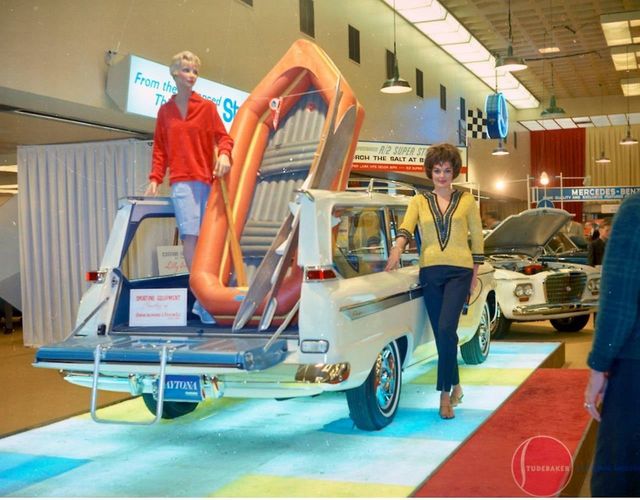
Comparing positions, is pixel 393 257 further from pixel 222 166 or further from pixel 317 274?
pixel 222 166

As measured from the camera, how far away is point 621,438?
1.71 metres

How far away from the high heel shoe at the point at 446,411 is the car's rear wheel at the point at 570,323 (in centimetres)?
479

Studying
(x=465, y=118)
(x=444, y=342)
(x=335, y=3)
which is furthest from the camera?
(x=465, y=118)

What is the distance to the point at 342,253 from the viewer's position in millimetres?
3566

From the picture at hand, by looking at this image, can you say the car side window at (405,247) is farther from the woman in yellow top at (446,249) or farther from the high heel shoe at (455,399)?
the high heel shoe at (455,399)

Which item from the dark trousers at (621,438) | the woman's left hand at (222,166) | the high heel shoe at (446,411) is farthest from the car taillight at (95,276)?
the dark trousers at (621,438)

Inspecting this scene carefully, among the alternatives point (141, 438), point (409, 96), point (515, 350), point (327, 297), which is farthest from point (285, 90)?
point (409, 96)

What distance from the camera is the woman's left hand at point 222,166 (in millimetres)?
3938

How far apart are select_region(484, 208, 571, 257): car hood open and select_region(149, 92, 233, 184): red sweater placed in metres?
3.76

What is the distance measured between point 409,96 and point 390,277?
3923 mm

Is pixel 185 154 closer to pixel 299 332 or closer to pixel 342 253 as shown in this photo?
pixel 342 253

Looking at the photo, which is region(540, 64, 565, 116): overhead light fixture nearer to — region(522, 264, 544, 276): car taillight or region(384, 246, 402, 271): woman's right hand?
region(522, 264, 544, 276): car taillight

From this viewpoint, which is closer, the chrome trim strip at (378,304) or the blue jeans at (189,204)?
the chrome trim strip at (378,304)

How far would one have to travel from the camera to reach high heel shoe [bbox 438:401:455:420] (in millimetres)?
3779
